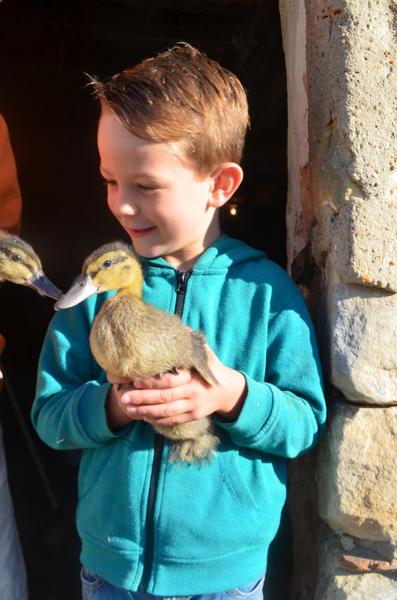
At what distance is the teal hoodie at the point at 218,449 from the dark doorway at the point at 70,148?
74 cm

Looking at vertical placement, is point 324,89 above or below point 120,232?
above

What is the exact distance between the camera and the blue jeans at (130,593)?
1.92 m

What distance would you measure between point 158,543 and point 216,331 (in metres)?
0.58

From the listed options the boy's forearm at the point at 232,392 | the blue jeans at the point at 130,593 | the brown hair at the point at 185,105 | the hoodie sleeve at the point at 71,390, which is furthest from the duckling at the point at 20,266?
the blue jeans at the point at 130,593

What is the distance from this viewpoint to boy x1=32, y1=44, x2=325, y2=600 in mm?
1831

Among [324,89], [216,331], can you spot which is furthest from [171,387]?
[324,89]

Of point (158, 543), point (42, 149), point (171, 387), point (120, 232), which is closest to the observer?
→ point (171, 387)

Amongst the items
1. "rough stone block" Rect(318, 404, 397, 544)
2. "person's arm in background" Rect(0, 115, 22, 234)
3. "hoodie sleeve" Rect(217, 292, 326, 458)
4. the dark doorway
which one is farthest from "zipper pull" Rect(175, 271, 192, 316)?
the dark doorway

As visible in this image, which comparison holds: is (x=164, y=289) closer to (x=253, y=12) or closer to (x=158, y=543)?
(x=158, y=543)

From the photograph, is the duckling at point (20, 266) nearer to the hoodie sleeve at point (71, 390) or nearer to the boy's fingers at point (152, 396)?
the hoodie sleeve at point (71, 390)

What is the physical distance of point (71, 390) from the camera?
1958 millimetres

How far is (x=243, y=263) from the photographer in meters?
2.06

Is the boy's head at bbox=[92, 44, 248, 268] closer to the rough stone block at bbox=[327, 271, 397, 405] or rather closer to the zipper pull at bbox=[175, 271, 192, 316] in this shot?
the zipper pull at bbox=[175, 271, 192, 316]

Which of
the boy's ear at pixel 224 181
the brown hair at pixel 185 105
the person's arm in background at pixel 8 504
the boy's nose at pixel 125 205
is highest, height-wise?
the brown hair at pixel 185 105
